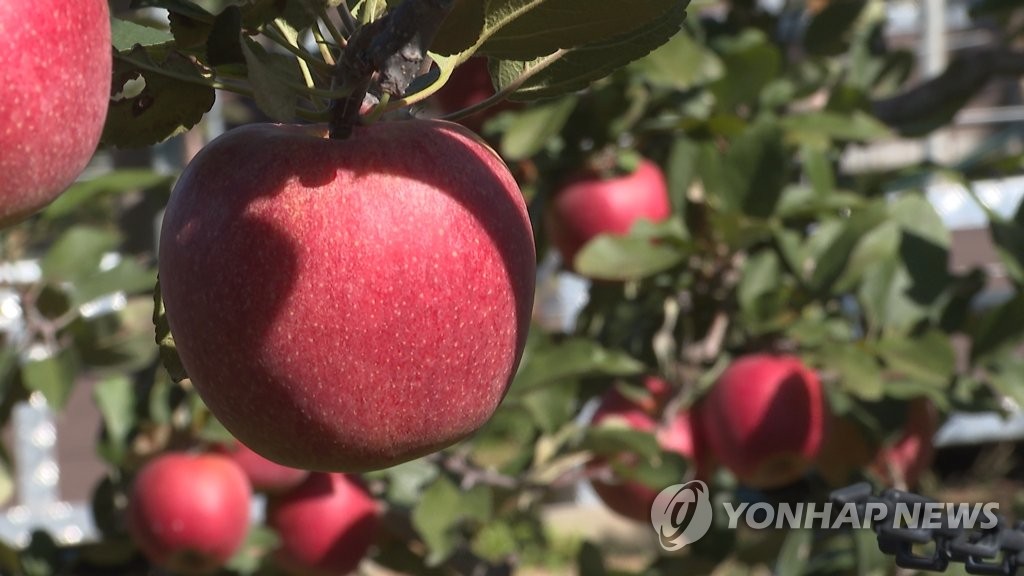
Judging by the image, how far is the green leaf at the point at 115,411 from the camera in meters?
1.43

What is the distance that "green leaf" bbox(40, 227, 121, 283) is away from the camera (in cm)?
143

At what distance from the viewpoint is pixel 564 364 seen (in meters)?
1.25

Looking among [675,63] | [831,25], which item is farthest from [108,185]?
[831,25]

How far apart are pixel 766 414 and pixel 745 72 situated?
0.40 m

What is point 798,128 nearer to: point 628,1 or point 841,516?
point 841,516

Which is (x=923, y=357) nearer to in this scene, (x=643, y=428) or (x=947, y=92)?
(x=643, y=428)

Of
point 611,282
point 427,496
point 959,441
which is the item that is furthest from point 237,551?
point 959,441

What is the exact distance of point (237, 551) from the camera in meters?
1.49

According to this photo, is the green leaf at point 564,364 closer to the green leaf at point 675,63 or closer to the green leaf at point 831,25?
the green leaf at point 675,63

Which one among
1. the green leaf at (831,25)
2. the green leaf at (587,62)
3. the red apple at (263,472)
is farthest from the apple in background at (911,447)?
the green leaf at (587,62)

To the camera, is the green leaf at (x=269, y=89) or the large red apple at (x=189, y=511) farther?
the large red apple at (x=189, y=511)

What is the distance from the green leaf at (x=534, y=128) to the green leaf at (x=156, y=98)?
0.82 metres

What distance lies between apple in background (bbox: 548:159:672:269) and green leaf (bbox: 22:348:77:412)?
582 millimetres

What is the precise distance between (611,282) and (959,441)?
2.60m
